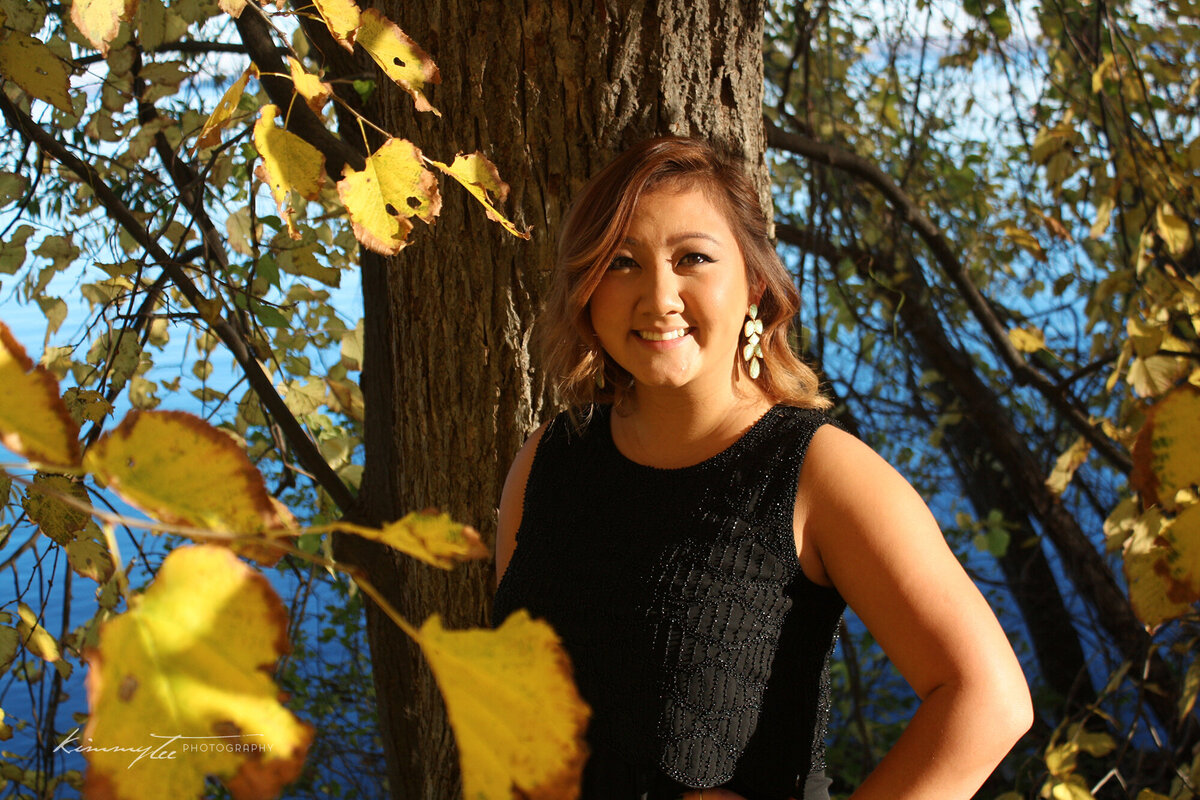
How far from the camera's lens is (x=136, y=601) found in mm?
345

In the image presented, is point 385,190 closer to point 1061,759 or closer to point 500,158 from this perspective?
point 500,158

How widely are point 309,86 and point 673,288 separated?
673mm

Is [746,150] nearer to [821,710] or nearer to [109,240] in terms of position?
[821,710]

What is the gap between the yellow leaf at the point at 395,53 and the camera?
0.74 meters

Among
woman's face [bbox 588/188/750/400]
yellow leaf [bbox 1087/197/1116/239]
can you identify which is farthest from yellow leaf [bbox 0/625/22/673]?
yellow leaf [bbox 1087/197/1116/239]

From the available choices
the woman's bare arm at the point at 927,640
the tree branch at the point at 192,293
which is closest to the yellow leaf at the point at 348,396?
the tree branch at the point at 192,293

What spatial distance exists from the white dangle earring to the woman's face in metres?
0.09

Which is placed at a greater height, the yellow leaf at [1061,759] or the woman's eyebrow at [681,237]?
the woman's eyebrow at [681,237]

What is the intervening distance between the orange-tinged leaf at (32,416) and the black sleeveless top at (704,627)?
98cm

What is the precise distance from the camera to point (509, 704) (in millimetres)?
363

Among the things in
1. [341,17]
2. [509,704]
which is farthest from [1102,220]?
[509,704]

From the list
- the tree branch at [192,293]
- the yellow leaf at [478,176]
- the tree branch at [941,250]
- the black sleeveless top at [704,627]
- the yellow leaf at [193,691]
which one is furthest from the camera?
the tree branch at [941,250]

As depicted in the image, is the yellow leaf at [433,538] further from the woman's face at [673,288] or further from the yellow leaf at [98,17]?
the woman's face at [673,288]

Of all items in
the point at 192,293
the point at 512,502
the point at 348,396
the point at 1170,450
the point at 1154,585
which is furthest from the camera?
the point at 348,396
